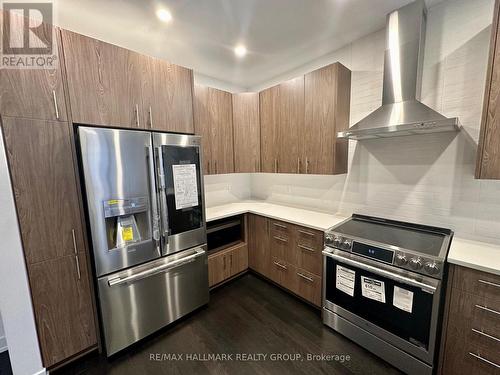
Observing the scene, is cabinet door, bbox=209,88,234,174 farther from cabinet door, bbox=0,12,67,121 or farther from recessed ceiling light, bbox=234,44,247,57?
cabinet door, bbox=0,12,67,121

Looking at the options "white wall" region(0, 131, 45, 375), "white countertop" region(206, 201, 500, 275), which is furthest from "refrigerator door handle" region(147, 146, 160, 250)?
"white wall" region(0, 131, 45, 375)

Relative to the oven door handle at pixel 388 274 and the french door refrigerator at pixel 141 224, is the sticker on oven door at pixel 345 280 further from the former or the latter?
the french door refrigerator at pixel 141 224

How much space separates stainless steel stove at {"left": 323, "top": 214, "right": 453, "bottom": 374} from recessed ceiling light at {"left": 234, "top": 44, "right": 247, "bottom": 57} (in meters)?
2.13

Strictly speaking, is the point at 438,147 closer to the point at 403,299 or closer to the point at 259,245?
the point at 403,299

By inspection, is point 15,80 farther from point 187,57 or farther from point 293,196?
point 293,196

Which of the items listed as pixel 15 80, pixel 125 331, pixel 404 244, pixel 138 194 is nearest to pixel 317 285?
pixel 404 244

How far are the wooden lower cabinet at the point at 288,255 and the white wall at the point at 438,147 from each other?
0.69m

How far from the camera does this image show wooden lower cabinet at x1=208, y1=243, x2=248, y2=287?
240 cm

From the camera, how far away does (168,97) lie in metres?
1.88

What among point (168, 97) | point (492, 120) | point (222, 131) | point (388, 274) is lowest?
point (388, 274)

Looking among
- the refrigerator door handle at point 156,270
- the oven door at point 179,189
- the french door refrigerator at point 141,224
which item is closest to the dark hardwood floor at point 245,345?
the french door refrigerator at point 141,224

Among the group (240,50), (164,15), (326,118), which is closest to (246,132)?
(240,50)

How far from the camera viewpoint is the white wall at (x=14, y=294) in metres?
1.28

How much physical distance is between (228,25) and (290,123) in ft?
3.70
